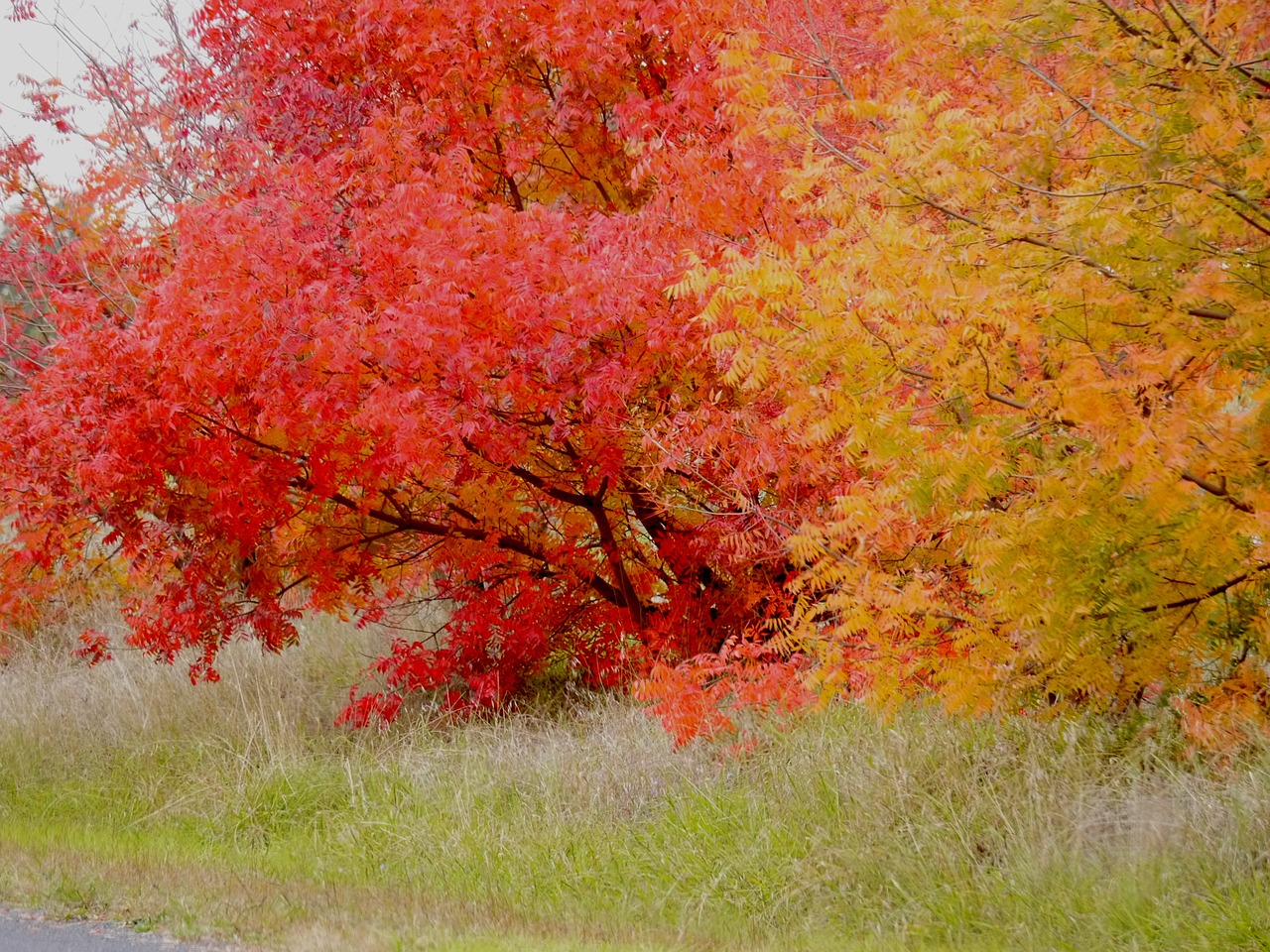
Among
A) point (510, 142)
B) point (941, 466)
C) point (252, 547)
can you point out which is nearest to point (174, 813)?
point (252, 547)

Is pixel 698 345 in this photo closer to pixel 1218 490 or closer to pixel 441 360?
pixel 441 360

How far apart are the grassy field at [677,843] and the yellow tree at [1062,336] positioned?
485 mm

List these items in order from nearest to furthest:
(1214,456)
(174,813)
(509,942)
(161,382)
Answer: (1214,456) → (509,942) → (161,382) → (174,813)

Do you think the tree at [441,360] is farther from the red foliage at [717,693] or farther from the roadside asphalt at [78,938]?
the roadside asphalt at [78,938]

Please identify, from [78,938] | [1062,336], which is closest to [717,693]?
[1062,336]

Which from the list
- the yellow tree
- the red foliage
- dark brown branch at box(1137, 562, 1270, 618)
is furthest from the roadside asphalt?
dark brown branch at box(1137, 562, 1270, 618)

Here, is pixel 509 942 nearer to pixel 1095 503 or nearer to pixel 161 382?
pixel 1095 503

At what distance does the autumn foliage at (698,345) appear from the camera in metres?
5.12

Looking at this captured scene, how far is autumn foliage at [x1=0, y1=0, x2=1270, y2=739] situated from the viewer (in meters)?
5.12

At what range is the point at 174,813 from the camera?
31.0ft

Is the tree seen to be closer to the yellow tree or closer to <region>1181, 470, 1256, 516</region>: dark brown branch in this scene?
Answer: the yellow tree

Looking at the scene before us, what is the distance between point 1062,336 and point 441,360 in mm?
4387

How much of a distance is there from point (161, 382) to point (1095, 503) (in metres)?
6.19

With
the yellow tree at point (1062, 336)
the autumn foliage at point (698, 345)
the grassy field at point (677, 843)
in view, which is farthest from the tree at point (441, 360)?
the yellow tree at point (1062, 336)
